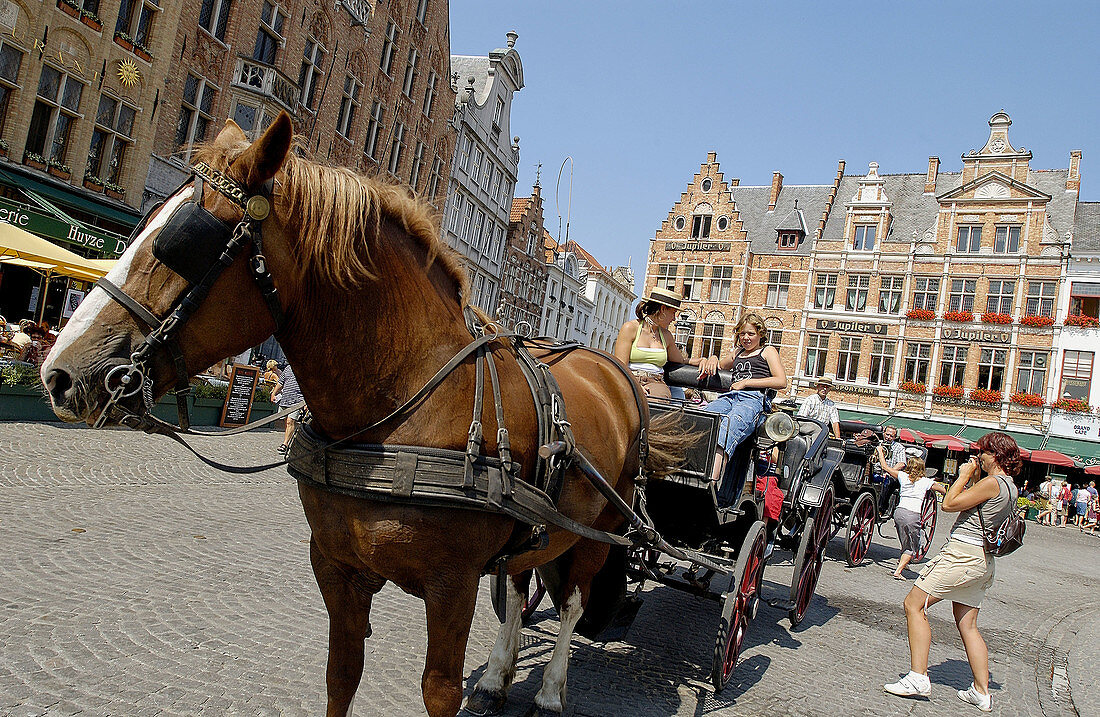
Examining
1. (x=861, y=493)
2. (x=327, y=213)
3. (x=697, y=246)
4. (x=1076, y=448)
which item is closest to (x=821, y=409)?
(x=861, y=493)

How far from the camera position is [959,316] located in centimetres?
3098

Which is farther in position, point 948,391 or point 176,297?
point 948,391

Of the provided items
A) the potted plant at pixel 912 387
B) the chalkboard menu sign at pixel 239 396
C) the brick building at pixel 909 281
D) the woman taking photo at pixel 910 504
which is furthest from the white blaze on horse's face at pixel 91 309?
the potted plant at pixel 912 387

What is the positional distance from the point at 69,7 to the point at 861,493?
53.4 feet

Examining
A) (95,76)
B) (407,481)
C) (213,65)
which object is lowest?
(407,481)

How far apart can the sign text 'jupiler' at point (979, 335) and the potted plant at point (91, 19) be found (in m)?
31.9

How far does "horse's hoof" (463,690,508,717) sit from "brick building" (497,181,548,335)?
112ft

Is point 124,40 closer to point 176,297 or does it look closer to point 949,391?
point 176,297

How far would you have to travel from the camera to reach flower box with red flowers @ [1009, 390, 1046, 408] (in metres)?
28.6

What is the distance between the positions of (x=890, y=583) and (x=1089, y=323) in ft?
88.3

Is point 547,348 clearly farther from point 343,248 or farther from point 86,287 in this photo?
point 86,287

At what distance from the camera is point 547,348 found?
3406 millimetres

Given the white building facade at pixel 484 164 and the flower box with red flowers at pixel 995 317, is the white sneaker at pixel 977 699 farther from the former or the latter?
the flower box with red flowers at pixel 995 317

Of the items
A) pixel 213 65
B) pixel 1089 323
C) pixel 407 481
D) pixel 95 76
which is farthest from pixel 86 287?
pixel 1089 323
